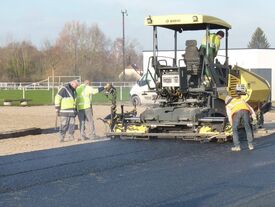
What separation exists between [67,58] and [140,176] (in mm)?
78520

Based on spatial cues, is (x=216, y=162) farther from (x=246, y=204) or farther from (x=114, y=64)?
(x=114, y=64)

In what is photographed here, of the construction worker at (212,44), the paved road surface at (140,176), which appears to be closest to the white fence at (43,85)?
the construction worker at (212,44)

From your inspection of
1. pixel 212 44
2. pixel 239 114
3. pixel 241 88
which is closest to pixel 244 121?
pixel 239 114

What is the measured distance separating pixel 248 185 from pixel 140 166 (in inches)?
102

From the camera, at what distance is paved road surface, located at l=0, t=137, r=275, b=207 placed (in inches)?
311

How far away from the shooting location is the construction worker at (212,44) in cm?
1538

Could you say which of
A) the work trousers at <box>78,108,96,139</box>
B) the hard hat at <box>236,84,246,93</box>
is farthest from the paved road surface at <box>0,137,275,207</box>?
the work trousers at <box>78,108,96,139</box>

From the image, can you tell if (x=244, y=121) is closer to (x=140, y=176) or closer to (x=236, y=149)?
(x=236, y=149)

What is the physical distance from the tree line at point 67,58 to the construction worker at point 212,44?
65.5 m

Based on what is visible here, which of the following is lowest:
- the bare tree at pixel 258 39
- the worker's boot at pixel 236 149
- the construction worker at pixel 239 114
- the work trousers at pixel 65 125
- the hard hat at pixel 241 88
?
the worker's boot at pixel 236 149

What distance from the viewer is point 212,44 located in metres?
15.6

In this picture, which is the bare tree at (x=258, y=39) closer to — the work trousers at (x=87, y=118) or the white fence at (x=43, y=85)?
the white fence at (x=43, y=85)

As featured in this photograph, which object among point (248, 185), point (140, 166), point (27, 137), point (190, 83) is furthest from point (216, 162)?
point (27, 137)

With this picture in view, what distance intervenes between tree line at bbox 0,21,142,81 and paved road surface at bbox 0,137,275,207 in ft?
224
